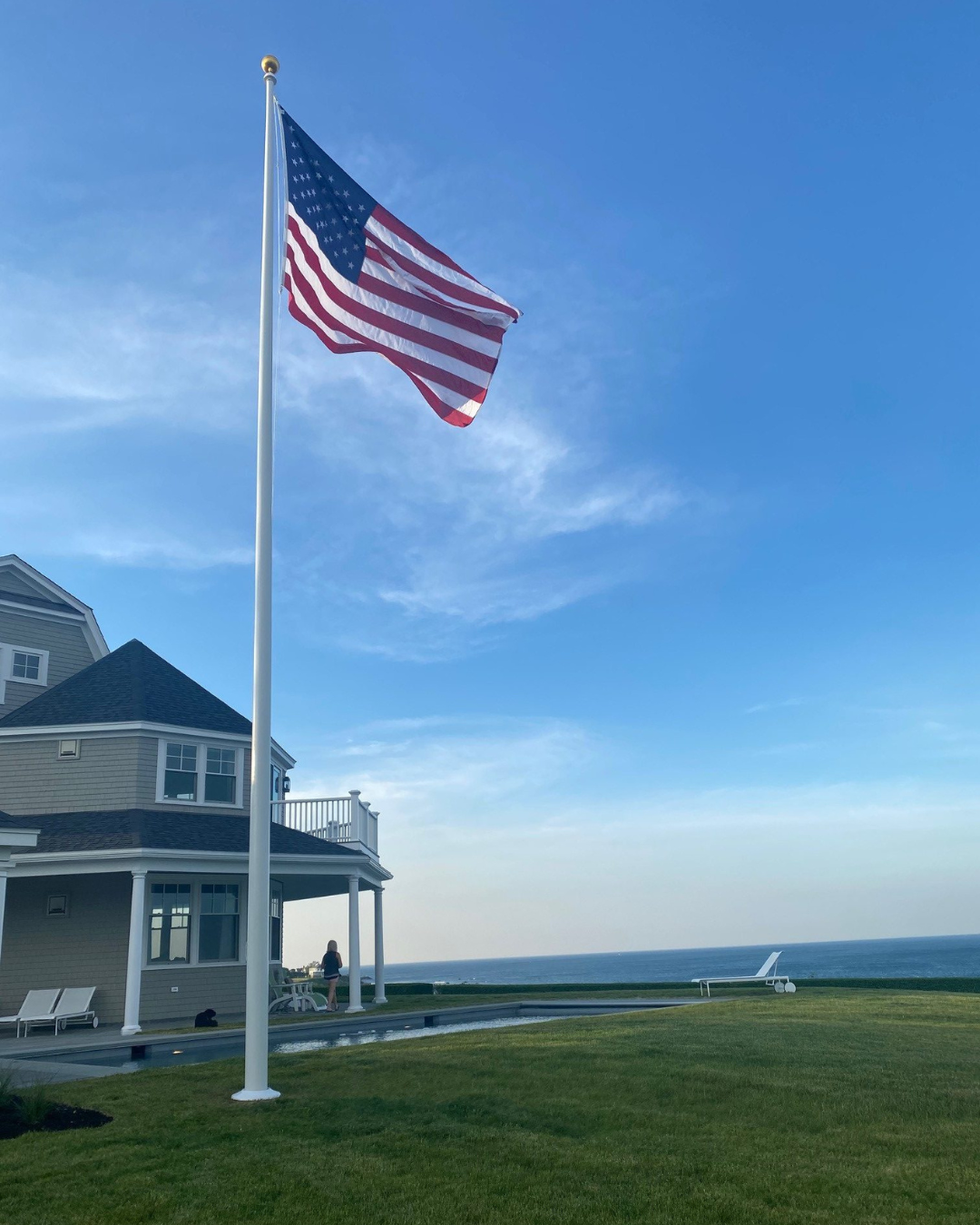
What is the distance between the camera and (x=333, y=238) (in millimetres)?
9719

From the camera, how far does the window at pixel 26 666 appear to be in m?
23.3

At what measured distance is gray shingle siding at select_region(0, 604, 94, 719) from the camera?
75.6 ft

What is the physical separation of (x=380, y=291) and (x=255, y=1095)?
7.53m

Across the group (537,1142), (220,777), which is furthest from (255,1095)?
(220,777)

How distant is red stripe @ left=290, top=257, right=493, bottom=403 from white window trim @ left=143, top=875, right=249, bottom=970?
13.2 meters

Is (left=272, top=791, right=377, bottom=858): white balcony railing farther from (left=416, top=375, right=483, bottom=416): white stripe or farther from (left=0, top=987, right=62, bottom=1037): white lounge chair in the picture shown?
(left=416, top=375, right=483, bottom=416): white stripe

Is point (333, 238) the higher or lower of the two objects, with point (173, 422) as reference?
lower

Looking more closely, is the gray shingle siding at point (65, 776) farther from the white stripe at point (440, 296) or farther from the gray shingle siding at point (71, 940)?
the white stripe at point (440, 296)

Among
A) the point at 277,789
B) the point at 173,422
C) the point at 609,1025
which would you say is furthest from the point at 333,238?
the point at 277,789

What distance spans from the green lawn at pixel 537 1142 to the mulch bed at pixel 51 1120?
0.71ft

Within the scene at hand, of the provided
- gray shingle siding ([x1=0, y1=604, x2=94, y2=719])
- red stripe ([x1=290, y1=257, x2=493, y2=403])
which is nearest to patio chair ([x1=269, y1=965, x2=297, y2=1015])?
gray shingle siding ([x1=0, y1=604, x2=94, y2=719])

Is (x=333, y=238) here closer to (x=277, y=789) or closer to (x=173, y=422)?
(x=173, y=422)

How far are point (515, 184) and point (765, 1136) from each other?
13803 mm

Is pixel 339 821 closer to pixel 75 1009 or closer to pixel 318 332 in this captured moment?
pixel 75 1009
